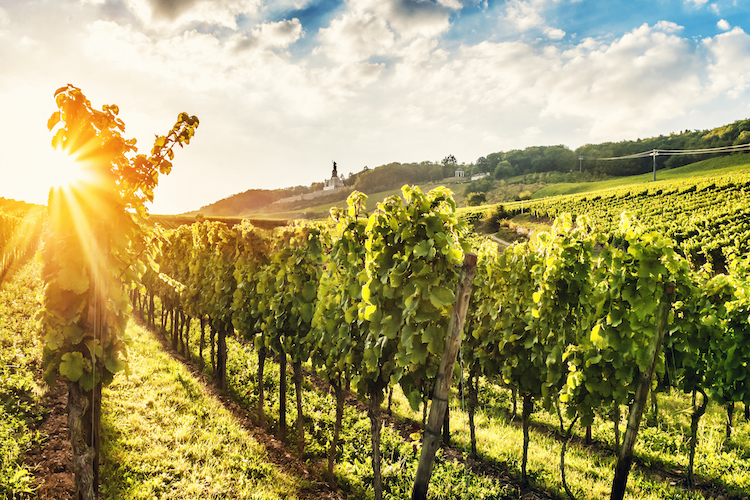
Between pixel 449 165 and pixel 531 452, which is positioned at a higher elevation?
pixel 449 165

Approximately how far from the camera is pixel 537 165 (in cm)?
10644

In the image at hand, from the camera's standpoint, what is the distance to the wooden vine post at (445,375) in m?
3.26

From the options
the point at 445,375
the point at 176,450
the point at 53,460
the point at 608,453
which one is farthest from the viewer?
the point at 608,453

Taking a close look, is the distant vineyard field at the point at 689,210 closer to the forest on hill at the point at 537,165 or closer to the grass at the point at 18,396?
the grass at the point at 18,396

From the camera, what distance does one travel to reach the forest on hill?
7606 centimetres

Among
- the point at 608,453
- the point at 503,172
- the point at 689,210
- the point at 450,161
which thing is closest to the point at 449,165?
the point at 450,161

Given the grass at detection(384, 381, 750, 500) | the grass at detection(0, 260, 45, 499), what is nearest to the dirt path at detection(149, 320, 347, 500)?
the grass at detection(384, 381, 750, 500)

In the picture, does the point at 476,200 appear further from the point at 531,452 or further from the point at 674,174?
the point at 531,452

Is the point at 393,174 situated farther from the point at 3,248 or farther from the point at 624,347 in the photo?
the point at 624,347

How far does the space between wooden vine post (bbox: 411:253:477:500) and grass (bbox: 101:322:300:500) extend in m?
2.76

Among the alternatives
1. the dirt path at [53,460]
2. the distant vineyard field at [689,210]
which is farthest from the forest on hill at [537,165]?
the dirt path at [53,460]

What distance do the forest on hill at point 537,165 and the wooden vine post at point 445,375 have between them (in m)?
74.7

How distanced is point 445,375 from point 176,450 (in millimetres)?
4840

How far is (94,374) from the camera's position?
3.68 metres
